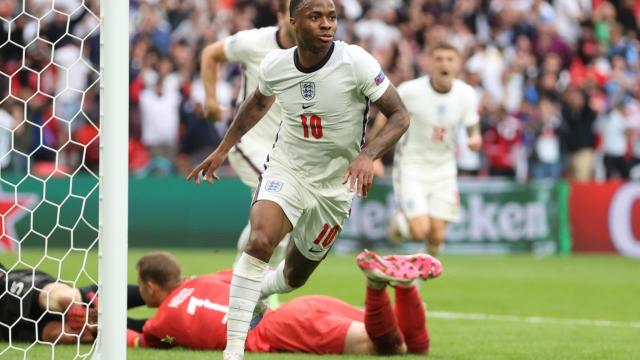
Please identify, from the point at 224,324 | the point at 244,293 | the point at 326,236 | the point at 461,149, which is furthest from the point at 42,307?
the point at 461,149

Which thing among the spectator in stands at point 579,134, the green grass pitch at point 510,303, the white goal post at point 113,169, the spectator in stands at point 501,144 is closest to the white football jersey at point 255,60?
the green grass pitch at point 510,303

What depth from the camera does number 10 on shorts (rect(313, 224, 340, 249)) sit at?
6.89 m

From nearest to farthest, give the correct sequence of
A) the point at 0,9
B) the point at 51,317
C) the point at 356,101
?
the point at 356,101
the point at 51,317
the point at 0,9

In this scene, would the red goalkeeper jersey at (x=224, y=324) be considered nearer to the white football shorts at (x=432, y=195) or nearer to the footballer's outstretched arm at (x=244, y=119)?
the footballer's outstretched arm at (x=244, y=119)

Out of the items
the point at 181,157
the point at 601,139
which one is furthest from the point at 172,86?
the point at 601,139

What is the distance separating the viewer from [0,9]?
18.1 meters

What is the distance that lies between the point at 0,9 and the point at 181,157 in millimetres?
3948

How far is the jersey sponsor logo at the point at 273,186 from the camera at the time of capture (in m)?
6.64

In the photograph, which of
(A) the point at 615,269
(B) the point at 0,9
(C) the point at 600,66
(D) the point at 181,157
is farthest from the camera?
(C) the point at 600,66

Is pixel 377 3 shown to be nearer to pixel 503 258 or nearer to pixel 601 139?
pixel 601 139

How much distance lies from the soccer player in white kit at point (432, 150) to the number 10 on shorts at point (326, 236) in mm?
5337

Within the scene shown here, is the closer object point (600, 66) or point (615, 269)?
point (615, 269)

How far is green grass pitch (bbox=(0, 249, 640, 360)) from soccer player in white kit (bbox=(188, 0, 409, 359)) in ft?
3.35

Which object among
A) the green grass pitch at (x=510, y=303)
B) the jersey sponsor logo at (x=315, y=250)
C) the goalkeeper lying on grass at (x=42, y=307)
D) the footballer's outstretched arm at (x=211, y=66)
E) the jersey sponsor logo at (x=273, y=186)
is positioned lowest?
the green grass pitch at (x=510, y=303)
